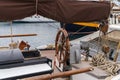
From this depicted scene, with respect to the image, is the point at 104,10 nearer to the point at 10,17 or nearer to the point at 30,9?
the point at 30,9

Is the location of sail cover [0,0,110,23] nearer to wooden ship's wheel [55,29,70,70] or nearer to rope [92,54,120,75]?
wooden ship's wheel [55,29,70,70]

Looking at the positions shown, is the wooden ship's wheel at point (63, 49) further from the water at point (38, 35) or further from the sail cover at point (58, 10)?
the water at point (38, 35)

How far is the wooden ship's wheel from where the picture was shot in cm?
585

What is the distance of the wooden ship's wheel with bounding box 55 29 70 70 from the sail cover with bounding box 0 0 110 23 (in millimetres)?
396

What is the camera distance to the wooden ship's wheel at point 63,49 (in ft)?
19.2

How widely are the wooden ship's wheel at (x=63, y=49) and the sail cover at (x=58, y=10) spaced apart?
40 cm

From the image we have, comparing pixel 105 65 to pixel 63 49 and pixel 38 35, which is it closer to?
pixel 63 49

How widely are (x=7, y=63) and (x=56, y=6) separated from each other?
1531mm

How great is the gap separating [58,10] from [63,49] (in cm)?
91

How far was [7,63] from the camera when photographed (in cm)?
550

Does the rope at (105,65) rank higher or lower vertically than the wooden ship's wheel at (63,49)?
lower

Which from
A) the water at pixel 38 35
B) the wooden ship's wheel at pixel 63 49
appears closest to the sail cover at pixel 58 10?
the wooden ship's wheel at pixel 63 49

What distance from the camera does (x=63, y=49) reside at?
19.9 feet

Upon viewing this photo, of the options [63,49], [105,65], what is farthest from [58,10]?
[105,65]
